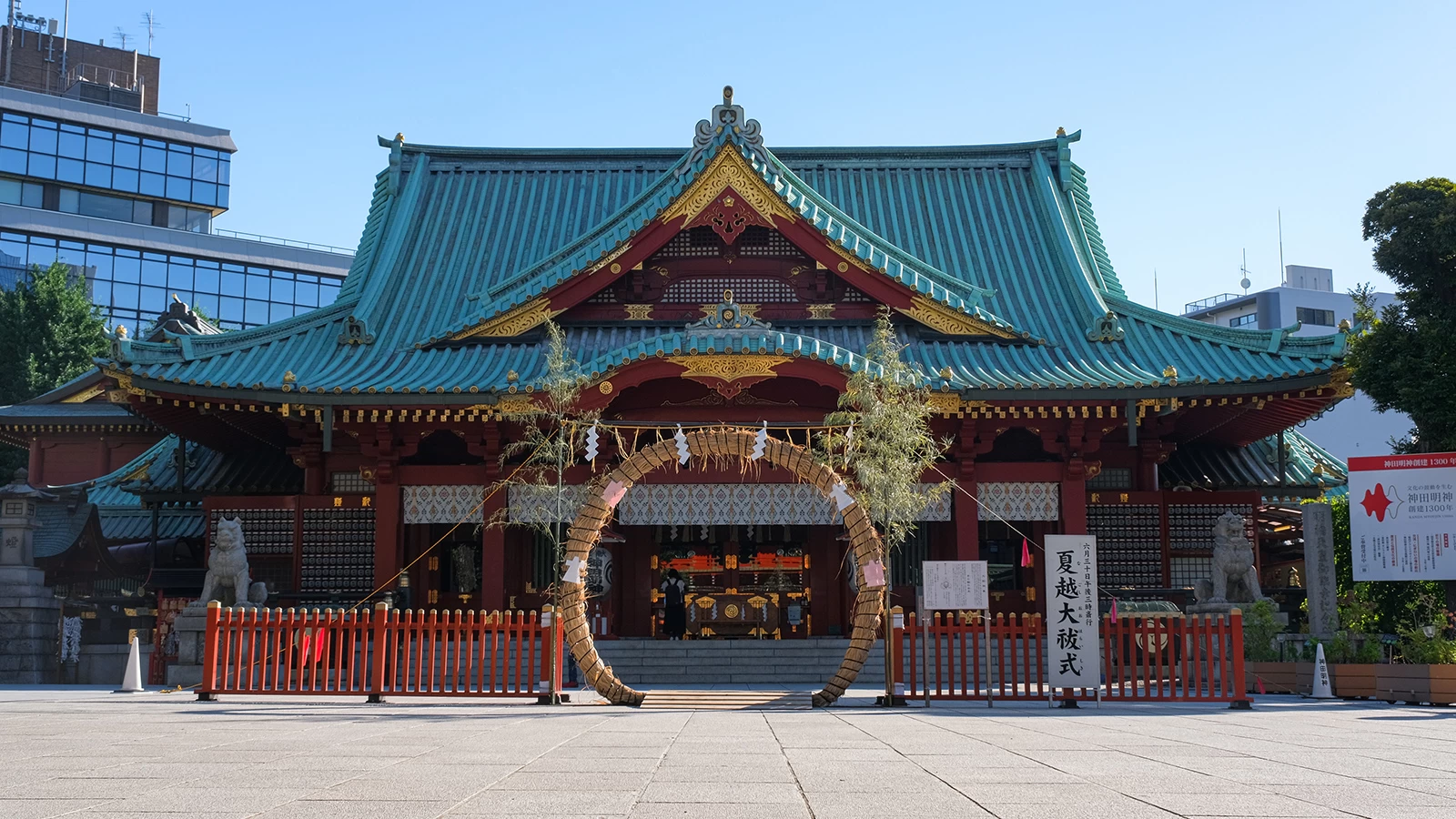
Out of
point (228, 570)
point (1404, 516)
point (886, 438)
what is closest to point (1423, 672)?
point (1404, 516)

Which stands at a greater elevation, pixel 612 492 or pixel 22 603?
pixel 612 492

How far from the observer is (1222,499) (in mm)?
23172

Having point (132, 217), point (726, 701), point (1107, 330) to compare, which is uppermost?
point (132, 217)

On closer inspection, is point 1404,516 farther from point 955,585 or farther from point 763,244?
point 763,244

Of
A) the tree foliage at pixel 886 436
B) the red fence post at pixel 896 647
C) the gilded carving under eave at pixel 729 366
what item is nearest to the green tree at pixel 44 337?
the gilded carving under eave at pixel 729 366

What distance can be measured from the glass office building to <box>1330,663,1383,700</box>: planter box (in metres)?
53.7

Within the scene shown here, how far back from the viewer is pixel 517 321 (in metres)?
23.5

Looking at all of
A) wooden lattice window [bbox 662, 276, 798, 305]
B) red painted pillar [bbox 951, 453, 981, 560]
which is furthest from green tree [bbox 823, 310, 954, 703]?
wooden lattice window [bbox 662, 276, 798, 305]

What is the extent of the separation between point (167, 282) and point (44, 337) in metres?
20.4

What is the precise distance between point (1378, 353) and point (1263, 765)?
44.5 ft

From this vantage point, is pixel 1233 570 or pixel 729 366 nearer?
pixel 1233 570

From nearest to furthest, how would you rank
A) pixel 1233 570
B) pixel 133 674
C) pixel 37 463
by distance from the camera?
pixel 133 674, pixel 1233 570, pixel 37 463

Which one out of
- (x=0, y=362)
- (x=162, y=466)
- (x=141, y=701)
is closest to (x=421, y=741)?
(x=141, y=701)

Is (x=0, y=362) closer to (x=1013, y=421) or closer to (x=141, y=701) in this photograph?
(x=141, y=701)
